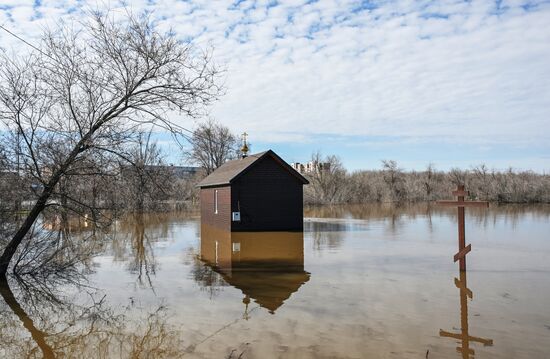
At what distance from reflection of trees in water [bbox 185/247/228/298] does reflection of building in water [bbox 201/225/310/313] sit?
18 cm

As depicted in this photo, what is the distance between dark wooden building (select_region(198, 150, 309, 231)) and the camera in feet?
76.1

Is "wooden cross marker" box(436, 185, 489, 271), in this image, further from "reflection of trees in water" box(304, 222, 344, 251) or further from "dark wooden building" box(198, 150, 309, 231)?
"dark wooden building" box(198, 150, 309, 231)

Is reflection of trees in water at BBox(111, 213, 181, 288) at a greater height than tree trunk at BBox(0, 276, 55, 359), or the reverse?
reflection of trees in water at BBox(111, 213, 181, 288)

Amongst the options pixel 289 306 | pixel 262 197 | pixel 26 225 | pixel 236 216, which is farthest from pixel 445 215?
pixel 26 225

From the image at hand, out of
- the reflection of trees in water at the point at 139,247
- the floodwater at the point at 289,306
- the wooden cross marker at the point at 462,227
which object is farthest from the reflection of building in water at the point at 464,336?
the reflection of trees in water at the point at 139,247

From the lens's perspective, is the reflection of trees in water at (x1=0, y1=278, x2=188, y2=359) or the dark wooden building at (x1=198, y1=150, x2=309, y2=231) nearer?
the reflection of trees in water at (x1=0, y1=278, x2=188, y2=359)

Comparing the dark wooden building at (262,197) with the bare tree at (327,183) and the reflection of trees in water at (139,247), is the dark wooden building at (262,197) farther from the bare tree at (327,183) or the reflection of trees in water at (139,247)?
the bare tree at (327,183)

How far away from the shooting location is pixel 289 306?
28.4 ft

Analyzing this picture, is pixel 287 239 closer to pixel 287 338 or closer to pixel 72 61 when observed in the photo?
pixel 72 61

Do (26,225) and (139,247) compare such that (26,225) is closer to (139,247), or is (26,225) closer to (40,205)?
(40,205)

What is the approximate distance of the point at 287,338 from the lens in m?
6.86

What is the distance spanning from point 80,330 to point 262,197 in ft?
53.7

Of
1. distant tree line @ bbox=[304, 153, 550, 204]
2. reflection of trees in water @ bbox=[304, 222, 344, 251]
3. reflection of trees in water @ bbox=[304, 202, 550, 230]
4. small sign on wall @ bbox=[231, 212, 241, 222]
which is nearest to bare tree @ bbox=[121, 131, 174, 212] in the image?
reflection of trees in water @ bbox=[304, 222, 344, 251]

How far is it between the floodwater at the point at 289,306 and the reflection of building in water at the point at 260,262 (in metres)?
0.06
